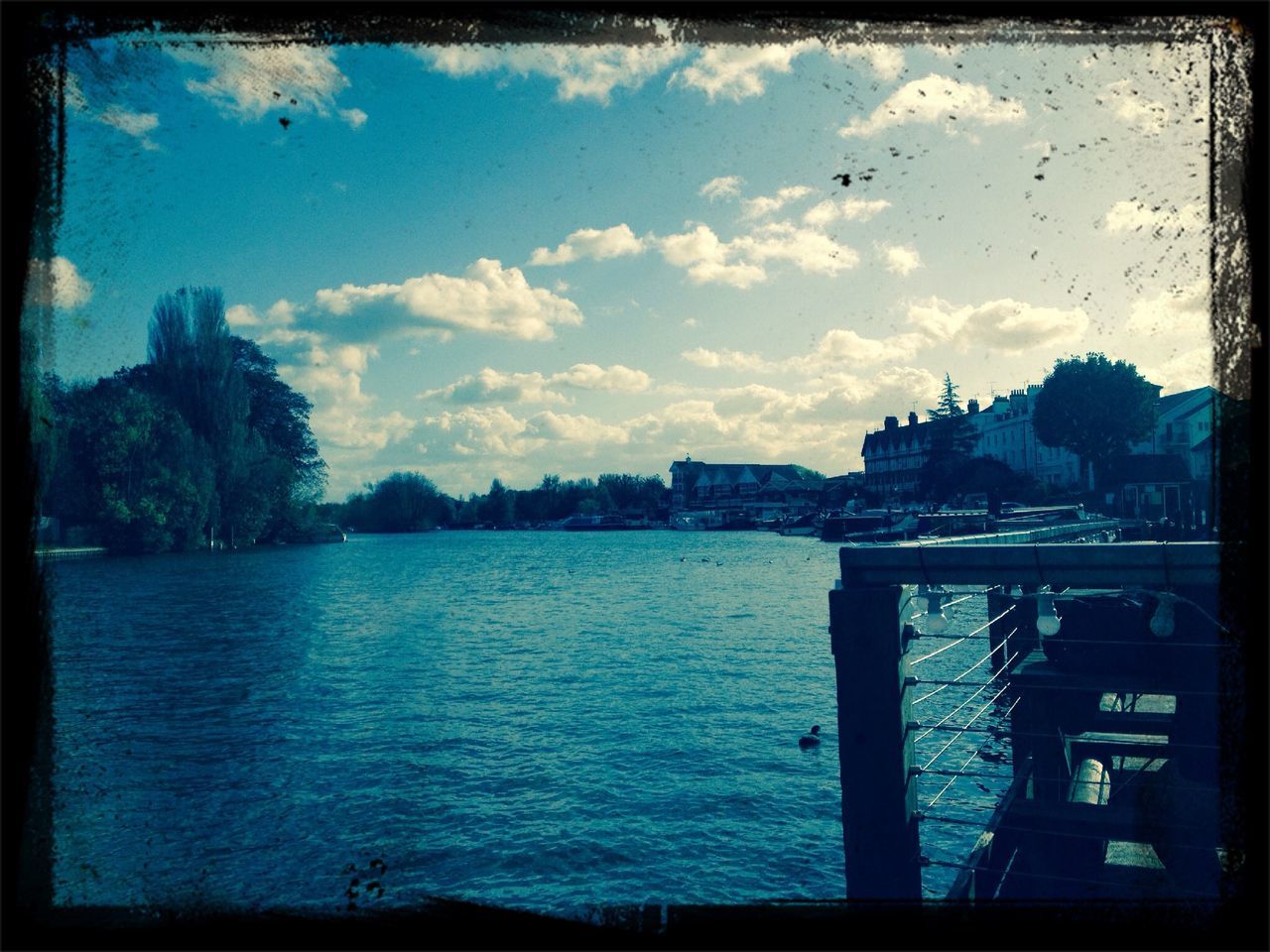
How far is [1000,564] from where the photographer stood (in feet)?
11.7

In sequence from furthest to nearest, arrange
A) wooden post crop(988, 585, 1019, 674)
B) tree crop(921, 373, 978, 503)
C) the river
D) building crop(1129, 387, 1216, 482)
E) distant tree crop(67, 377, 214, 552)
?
tree crop(921, 373, 978, 503), distant tree crop(67, 377, 214, 552), building crop(1129, 387, 1216, 482), the river, wooden post crop(988, 585, 1019, 674)

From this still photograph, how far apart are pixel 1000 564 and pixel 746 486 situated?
124m

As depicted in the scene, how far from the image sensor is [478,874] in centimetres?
1002

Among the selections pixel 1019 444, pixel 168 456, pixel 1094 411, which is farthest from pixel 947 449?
pixel 168 456

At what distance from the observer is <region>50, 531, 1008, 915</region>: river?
9.79 metres

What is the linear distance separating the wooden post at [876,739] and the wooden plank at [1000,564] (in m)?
0.09

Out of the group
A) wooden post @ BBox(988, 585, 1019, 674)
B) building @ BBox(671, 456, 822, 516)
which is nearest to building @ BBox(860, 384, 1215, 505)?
wooden post @ BBox(988, 585, 1019, 674)

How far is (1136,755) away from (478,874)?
7.15m

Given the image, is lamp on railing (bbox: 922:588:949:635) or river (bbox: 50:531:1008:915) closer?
lamp on railing (bbox: 922:588:949:635)

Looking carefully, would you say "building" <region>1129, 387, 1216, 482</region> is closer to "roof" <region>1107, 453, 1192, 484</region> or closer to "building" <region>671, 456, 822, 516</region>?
"roof" <region>1107, 453, 1192, 484</region>

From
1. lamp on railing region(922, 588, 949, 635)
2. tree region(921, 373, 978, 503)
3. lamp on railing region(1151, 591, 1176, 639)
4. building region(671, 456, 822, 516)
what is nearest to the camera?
lamp on railing region(922, 588, 949, 635)

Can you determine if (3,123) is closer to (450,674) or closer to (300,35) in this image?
(300,35)

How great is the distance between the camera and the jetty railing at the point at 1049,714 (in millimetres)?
3471

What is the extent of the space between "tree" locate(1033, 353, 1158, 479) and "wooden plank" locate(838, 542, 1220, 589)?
1641 inches
